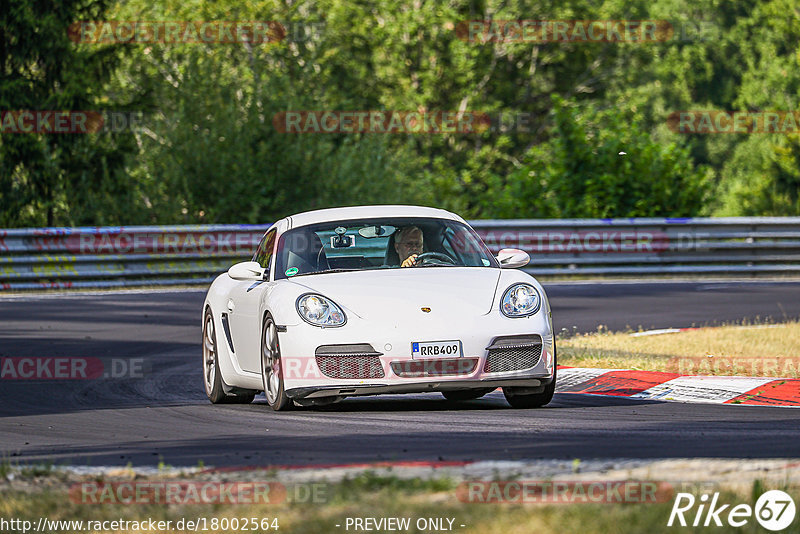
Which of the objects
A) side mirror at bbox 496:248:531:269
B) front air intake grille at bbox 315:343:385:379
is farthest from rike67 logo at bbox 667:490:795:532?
side mirror at bbox 496:248:531:269

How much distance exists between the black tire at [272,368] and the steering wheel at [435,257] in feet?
4.09

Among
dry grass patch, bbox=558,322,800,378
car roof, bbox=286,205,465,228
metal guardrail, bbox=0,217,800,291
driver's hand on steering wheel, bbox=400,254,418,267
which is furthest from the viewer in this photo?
metal guardrail, bbox=0,217,800,291

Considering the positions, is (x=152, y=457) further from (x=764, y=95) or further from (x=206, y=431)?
(x=764, y=95)

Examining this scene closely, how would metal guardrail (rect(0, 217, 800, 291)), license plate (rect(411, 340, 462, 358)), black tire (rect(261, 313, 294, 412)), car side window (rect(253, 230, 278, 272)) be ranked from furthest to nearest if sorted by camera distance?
metal guardrail (rect(0, 217, 800, 291)) → car side window (rect(253, 230, 278, 272)) → black tire (rect(261, 313, 294, 412)) → license plate (rect(411, 340, 462, 358))

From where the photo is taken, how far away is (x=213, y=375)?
1118cm

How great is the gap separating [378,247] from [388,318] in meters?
1.16

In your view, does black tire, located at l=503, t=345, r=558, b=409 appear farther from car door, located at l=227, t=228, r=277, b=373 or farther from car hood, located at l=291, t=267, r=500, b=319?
car door, located at l=227, t=228, r=277, b=373

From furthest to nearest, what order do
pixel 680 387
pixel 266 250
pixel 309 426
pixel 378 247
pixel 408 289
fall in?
pixel 266 250 < pixel 680 387 < pixel 378 247 < pixel 408 289 < pixel 309 426

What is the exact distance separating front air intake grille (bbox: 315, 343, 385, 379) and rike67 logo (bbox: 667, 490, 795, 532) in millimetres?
3950

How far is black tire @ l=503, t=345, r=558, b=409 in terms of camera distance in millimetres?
→ 9609

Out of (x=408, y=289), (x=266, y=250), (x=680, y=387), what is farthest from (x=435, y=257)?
(x=680, y=387)

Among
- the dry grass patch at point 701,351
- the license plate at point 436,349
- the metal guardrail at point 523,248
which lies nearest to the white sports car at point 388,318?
the license plate at point 436,349

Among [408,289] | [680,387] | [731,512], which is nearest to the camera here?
[731,512]

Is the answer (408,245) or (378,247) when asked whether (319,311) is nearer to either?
(378,247)
